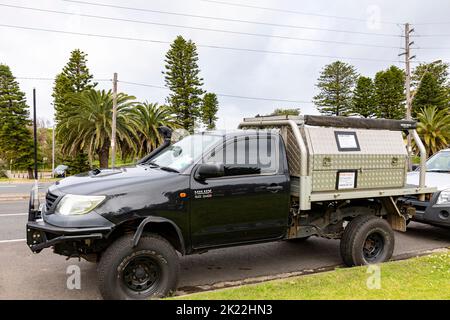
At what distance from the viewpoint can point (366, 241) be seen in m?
5.66

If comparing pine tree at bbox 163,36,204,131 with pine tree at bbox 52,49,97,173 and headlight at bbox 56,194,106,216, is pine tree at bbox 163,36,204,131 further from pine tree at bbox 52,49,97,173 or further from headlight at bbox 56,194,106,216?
headlight at bbox 56,194,106,216

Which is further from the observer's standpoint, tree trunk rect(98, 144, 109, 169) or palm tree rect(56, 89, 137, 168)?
tree trunk rect(98, 144, 109, 169)

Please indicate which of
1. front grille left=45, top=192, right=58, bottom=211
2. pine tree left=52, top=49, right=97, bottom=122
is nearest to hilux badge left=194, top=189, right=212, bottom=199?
front grille left=45, top=192, right=58, bottom=211

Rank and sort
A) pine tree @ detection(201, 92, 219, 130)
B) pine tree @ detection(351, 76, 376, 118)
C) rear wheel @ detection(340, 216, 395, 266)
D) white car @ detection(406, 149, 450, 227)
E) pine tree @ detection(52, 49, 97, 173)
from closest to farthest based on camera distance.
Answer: rear wheel @ detection(340, 216, 395, 266), white car @ detection(406, 149, 450, 227), pine tree @ detection(52, 49, 97, 173), pine tree @ detection(351, 76, 376, 118), pine tree @ detection(201, 92, 219, 130)

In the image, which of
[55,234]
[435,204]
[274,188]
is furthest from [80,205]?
[435,204]

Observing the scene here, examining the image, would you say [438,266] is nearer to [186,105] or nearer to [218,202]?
[218,202]

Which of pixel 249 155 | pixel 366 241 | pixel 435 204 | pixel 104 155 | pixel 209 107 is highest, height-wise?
pixel 209 107

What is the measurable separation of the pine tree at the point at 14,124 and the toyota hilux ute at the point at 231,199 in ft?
139

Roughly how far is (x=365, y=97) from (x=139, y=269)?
5311 cm

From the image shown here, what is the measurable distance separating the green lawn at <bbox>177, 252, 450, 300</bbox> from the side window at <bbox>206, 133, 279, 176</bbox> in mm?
1354

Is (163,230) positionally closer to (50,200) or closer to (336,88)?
(50,200)

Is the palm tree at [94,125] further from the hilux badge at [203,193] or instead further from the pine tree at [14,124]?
the hilux badge at [203,193]

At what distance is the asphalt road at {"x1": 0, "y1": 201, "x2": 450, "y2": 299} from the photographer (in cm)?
471

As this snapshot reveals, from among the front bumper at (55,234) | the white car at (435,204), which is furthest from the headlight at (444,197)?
the front bumper at (55,234)
